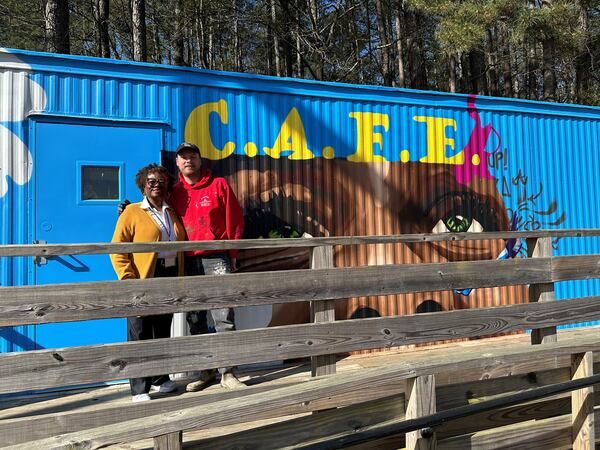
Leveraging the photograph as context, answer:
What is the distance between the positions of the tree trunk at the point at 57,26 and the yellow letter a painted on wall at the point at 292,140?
614cm

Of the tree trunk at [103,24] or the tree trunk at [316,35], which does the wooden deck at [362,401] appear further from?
the tree trunk at [316,35]

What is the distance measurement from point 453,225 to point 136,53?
398 inches

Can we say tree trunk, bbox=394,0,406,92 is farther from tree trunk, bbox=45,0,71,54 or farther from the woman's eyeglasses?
the woman's eyeglasses

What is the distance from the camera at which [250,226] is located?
5250 mm

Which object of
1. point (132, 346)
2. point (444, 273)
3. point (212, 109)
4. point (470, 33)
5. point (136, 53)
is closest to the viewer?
point (132, 346)

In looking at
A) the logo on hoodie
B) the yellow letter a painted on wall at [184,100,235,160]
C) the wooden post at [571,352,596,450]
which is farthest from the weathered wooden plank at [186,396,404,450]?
the yellow letter a painted on wall at [184,100,235,160]

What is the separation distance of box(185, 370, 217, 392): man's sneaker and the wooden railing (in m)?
1.20

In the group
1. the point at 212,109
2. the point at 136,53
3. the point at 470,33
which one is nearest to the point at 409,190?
the point at 212,109

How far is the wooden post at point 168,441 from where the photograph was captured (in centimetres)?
202

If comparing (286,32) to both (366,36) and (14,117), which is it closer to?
(366,36)

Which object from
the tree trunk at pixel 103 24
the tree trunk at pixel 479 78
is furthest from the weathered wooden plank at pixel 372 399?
the tree trunk at pixel 479 78

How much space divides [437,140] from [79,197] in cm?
379

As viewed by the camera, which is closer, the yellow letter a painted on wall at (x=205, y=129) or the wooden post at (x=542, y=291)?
the wooden post at (x=542, y=291)

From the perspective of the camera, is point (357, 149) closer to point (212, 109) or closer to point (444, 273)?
point (212, 109)
